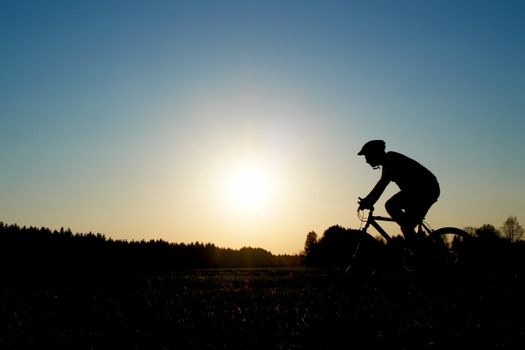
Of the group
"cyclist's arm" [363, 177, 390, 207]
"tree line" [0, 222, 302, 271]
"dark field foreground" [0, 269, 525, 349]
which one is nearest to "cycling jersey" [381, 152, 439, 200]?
"cyclist's arm" [363, 177, 390, 207]

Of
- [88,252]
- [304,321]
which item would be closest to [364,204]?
[304,321]

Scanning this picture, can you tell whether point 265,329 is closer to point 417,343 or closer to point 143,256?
point 417,343

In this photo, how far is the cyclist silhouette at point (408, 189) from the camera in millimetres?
8695

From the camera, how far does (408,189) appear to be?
8742 mm

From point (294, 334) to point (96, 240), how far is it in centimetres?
12819

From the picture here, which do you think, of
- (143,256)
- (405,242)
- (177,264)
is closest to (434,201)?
(405,242)

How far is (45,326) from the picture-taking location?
580 centimetres

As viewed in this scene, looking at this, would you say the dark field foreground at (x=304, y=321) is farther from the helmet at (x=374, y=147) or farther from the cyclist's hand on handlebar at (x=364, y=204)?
the helmet at (x=374, y=147)

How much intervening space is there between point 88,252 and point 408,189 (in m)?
122

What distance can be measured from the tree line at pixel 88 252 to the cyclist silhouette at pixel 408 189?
296 ft

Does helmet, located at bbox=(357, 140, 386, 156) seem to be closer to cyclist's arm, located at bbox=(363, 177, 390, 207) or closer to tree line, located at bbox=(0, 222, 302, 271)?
cyclist's arm, located at bbox=(363, 177, 390, 207)

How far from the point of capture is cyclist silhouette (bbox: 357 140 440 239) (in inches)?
342

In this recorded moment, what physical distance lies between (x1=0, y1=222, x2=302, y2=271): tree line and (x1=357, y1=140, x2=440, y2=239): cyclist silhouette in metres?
90.2

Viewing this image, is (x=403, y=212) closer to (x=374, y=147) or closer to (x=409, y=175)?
(x=409, y=175)
